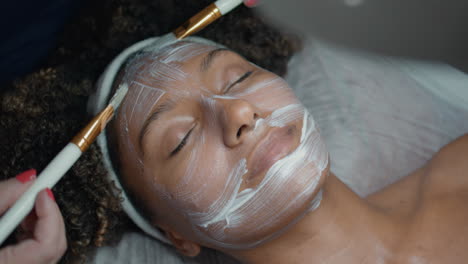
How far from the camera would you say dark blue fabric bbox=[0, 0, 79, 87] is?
141 cm

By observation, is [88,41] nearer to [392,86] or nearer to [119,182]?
[119,182]

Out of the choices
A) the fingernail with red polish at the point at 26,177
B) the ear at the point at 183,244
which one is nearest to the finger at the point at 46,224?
the fingernail with red polish at the point at 26,177

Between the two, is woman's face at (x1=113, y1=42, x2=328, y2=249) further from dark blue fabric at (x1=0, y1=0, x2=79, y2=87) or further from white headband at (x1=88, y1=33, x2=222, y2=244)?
dark blue fabric at (x1=0, y1=0, x2=79, y2=87)

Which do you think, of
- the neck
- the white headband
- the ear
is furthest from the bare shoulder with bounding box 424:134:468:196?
the white headband

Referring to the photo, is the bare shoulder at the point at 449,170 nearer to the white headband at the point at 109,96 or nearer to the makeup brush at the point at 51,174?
the white headband at the point at 109,96

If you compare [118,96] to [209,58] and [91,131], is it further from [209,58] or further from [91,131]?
[209,58]

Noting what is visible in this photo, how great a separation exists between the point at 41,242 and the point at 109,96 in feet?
1.52

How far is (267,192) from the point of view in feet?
3.51

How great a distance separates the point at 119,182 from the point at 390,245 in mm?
801

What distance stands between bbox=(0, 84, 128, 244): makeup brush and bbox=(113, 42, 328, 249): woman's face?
0.33 ft

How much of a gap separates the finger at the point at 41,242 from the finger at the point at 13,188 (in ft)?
0.27

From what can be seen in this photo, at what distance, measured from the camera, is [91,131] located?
1.11m

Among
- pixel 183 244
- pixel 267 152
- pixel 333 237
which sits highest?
pixel 267 152

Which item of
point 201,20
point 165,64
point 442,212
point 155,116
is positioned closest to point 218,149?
point 155,116
